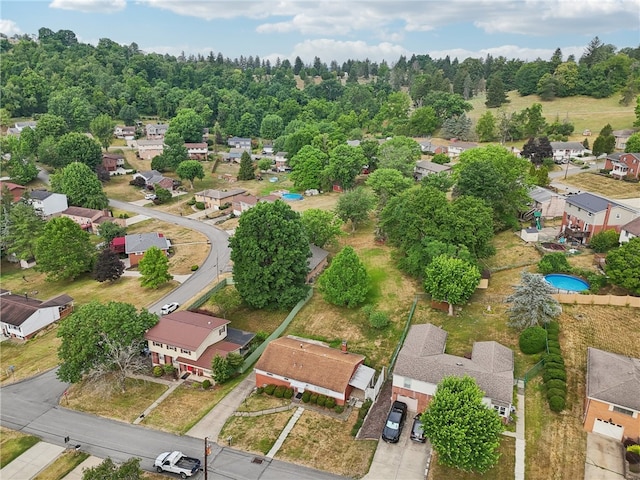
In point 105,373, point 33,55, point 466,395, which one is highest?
point 33,55

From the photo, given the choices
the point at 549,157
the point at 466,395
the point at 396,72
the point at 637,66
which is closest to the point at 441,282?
the point at 466,395

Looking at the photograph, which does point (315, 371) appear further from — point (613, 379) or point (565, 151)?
point (565, 151)

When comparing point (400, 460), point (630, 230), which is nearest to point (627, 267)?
point (630, 230)

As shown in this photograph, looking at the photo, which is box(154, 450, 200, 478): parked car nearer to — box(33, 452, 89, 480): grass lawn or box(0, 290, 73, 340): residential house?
box(33, 452, 89, 480): grass lawn

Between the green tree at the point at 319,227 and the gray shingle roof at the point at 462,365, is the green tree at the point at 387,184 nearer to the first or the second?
the green tree at the point at 319,227

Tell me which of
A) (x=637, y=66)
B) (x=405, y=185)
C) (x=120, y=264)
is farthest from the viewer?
(x=637, y=66)

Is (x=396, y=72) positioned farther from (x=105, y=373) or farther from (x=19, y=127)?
(x=105, y=373)

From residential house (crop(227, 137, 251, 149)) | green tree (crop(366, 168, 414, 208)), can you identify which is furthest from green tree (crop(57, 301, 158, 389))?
residential house (crop(227, 137, 251, 149))

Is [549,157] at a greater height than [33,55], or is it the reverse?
[33,55]

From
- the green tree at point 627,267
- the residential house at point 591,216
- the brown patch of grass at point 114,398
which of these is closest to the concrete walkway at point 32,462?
the brown patch of grass at point 114,398
